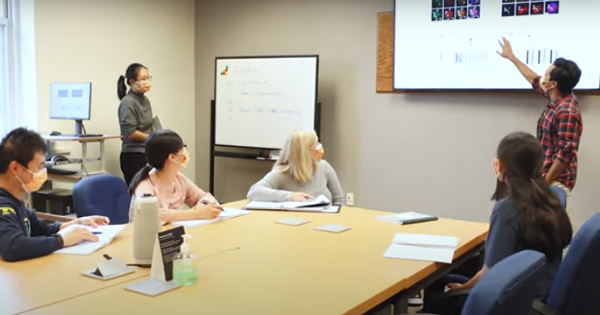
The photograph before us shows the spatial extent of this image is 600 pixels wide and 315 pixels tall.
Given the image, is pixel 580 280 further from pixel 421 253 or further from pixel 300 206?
pixel 300 206

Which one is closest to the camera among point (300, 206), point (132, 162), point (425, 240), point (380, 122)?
point (425, 240)

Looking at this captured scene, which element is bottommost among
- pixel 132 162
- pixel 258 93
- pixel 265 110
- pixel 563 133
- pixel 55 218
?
pixel 55 218

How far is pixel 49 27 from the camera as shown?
4926 mm

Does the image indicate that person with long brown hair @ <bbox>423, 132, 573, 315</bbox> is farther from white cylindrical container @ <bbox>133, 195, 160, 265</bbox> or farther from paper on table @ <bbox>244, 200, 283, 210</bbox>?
paper on table @ <bbox>244, 200, 283, 210</bbox>

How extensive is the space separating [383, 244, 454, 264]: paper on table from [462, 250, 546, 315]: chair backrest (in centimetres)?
85

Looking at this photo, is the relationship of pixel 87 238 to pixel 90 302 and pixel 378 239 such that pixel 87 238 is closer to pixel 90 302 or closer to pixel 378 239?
pixel 90 302

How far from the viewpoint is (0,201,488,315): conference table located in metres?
1.68

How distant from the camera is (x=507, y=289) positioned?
120 cm

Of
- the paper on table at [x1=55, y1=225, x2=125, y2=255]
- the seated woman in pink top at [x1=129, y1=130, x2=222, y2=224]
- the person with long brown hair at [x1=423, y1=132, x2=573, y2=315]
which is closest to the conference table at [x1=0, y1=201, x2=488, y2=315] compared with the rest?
the paper on table at [x1=55, y1=225, x2=125, y2=255]

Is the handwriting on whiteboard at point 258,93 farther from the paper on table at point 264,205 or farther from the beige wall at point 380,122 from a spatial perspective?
the paper on table at point 264,205

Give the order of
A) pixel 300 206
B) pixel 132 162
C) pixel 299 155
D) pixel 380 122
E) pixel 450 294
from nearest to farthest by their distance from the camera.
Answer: pixel 450 294
pixel 300 206
pixel 299 155
pixel 132 162
pixel 380 122

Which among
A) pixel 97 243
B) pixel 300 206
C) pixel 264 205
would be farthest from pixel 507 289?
pixel 264 205

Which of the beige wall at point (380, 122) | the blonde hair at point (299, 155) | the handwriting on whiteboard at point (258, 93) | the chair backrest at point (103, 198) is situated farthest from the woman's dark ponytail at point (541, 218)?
the handwriting on whiteboard at point (258, 93)

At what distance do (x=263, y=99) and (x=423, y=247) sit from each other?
3.26 m
